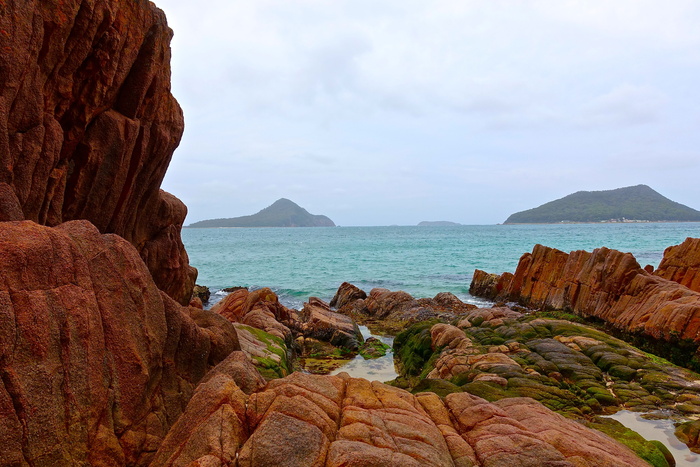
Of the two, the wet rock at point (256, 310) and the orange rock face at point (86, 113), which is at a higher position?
the orange rock face at point (86, 113)

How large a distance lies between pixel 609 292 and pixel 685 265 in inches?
355

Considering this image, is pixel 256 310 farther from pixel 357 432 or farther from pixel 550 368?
pixel 357 432

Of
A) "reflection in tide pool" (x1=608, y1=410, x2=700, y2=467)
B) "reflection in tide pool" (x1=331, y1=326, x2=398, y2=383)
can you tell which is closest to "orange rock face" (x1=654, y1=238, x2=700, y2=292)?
"reflection in tide pool" (x1=608, y1=410, x2=700, y2=467)

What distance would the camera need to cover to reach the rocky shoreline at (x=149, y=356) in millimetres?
7645

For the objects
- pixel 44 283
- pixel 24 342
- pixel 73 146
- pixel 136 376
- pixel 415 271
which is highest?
pixel 73 146

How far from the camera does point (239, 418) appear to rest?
8555 millimetres

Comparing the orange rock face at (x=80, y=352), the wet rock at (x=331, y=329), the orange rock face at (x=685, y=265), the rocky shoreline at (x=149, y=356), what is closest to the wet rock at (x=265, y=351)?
the rocky shoreline at (x=149, y=356)

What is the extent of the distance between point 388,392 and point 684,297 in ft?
76.7

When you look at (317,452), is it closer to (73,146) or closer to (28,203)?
(28,203)

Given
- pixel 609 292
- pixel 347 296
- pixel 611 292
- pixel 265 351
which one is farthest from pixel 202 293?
pixel 611 292

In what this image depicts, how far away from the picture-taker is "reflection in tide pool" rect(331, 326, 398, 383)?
73.2ft

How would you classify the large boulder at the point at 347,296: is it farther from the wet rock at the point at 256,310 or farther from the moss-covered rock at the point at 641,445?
the moss-covered rock at the point at 641,445

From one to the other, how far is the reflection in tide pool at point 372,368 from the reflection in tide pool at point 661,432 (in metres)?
11.2

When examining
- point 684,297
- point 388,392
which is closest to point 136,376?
point 388,392
